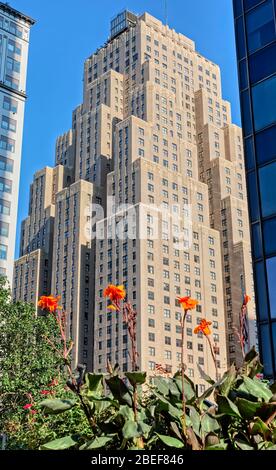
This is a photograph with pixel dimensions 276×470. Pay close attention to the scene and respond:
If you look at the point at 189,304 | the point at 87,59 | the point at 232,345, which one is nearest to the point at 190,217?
the point at 232,345

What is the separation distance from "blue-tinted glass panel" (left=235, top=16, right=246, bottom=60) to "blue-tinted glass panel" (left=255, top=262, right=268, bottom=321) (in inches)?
391

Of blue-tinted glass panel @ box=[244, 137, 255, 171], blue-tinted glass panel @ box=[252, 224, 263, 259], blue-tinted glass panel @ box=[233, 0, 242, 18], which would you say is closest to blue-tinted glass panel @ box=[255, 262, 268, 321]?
blue-tinted glass panel @ box=[252, 224, 263, 259]

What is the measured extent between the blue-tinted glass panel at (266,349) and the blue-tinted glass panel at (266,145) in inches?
262

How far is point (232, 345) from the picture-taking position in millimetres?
102438

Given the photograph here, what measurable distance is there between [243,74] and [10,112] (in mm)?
53397

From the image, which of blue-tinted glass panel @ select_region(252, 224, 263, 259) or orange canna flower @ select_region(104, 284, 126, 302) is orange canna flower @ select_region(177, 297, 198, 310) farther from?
blue-tinted glass panel @ select_region(252, 224, 263, 259)

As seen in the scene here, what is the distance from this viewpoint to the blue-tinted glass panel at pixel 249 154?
23523 mm

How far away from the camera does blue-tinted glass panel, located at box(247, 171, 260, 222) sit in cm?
2275

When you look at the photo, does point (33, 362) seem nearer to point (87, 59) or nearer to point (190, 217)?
A: point (190, 217)

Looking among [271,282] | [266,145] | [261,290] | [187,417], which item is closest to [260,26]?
[266,145]

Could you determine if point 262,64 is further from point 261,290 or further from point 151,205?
point 151,205

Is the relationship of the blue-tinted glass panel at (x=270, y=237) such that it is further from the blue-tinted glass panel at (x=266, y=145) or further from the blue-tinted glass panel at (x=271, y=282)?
the blue-tinted glass panel at (x=266, y=145)

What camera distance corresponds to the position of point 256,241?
880 inches

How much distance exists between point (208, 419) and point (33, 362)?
3209cm
